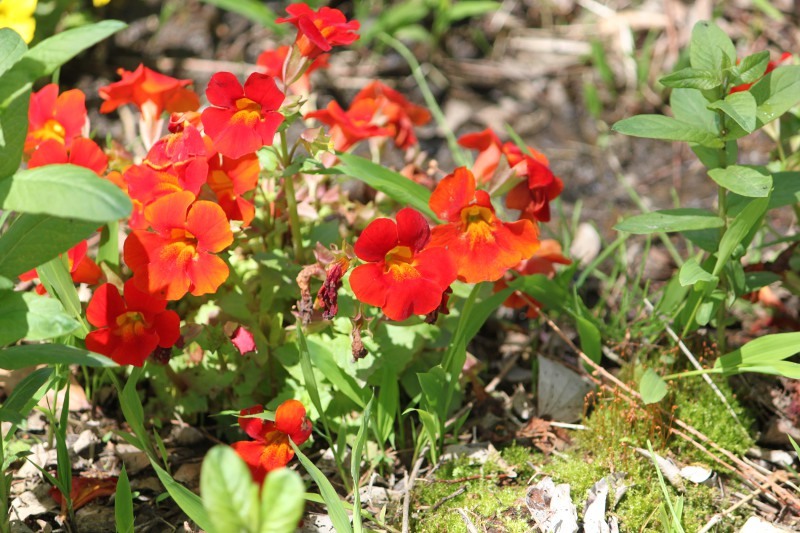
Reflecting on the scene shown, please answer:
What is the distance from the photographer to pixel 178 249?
1816 mm

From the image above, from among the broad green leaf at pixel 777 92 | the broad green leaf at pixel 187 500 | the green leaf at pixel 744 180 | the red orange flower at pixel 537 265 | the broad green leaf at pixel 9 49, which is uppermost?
the broad green leaf at pixel 9 49

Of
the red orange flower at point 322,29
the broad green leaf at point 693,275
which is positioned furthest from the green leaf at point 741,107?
the red orange flower at point 322,29

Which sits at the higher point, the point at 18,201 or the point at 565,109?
the point at 18,201

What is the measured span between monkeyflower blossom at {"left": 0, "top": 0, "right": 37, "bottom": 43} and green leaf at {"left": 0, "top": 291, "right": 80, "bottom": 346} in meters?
0.97

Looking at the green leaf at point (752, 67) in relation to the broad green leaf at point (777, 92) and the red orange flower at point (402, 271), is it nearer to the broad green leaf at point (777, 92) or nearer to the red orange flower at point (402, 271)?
the broad green leaf at point (777, 92)

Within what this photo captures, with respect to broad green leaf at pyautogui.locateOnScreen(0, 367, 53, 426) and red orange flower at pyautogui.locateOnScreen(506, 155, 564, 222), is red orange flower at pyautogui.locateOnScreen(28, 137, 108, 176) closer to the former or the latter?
broad green leaf at pyautogui.locateOnScreen(0, 367, 53, 426)

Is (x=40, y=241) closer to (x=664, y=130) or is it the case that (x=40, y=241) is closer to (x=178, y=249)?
(x=178, y=249)

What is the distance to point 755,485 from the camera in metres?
2.04

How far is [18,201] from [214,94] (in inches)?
21.1

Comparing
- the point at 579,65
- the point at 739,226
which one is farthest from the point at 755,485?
the point at 579,65

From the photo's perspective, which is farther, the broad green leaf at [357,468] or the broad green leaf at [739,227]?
the broad green leaf at [739,227]

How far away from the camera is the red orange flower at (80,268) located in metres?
1.98

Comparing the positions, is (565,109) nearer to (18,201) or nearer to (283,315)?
(283,315)

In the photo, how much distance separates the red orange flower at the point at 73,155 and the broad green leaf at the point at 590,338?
1369 mm
